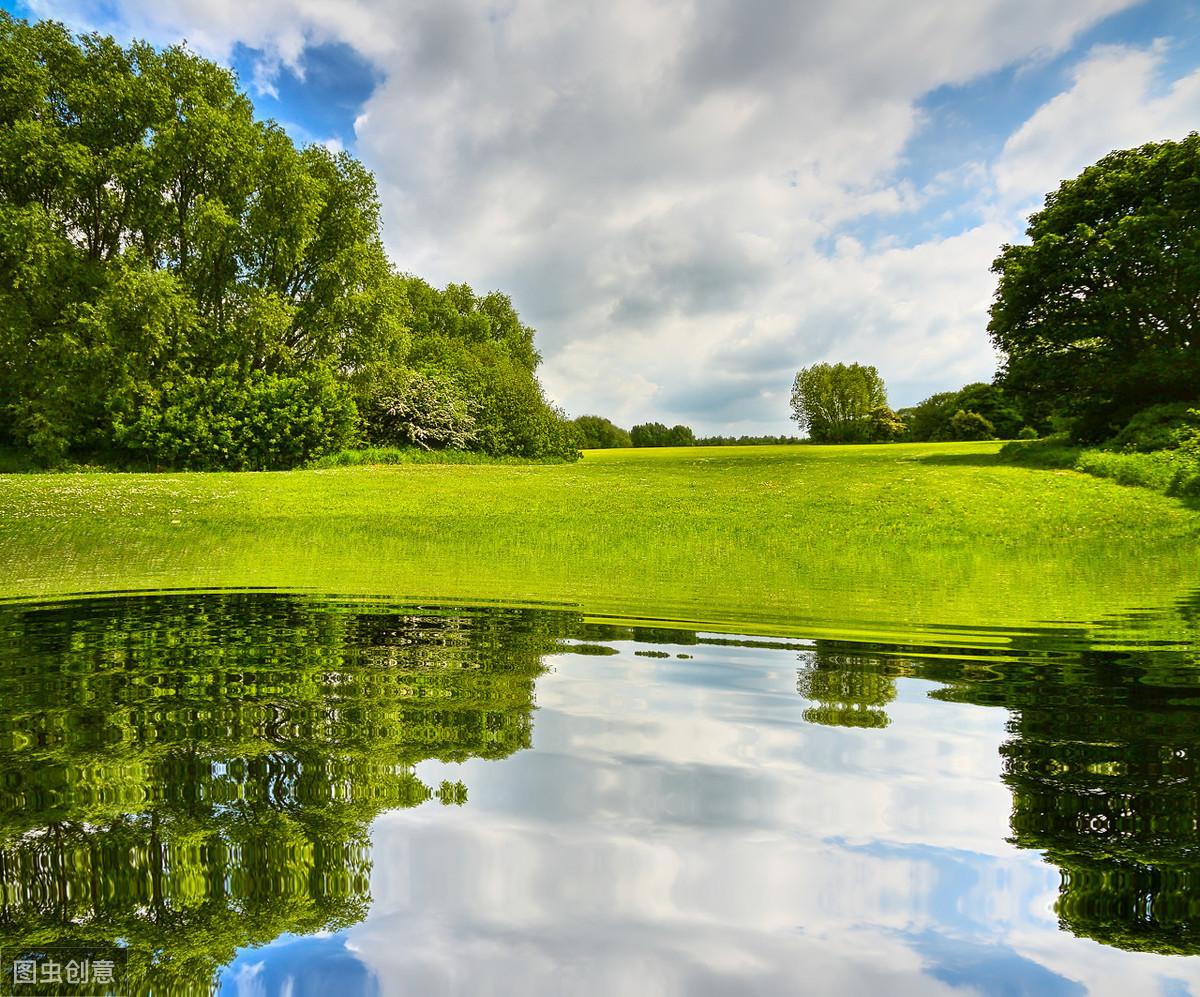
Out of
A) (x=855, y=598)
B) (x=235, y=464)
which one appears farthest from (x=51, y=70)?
(x=855, y=598)

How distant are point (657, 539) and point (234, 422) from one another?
74.9 feet

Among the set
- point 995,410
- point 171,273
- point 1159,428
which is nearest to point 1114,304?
point 1159,428

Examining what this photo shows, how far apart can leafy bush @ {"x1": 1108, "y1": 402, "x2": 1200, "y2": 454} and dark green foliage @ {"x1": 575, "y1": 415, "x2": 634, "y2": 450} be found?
6505 cm

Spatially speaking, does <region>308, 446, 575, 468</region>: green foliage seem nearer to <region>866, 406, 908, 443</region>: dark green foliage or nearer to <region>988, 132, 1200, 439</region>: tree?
<region>988, 132, 1200, 439</region>: tree

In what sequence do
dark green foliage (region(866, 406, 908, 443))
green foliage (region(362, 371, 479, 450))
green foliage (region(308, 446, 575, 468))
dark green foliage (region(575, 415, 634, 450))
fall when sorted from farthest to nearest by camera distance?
dark green foliage (region(575, 415, 634, 450)), dark green foliage (region(866, 406, 908, 443)), green foliage (region(362, 371, 479, 450)), green foliage (region(308, 446, 575, 468))

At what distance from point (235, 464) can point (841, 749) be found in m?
31.5

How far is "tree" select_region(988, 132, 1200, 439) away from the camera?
23.3 m

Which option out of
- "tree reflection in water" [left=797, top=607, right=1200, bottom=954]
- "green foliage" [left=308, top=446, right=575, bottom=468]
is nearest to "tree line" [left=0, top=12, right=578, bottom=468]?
"green foliage" [left=308, top=446, right=575, bottom=468]

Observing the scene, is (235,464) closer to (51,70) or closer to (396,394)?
(396,394)

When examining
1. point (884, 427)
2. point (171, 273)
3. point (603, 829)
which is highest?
point (884, 427)

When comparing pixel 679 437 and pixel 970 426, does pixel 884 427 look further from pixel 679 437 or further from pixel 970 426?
pixel 679 437

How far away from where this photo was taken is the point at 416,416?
36031mm

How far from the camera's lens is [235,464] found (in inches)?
1138

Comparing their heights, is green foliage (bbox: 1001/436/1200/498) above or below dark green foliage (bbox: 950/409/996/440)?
below
